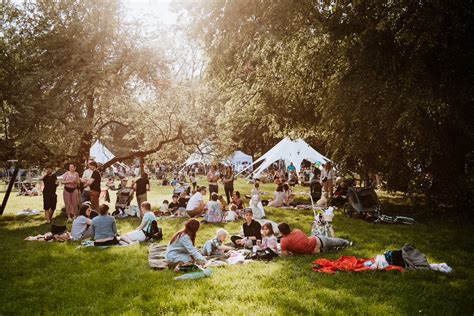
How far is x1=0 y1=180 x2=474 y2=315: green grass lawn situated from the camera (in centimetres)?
552

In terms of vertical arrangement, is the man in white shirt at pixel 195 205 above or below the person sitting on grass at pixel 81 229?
above

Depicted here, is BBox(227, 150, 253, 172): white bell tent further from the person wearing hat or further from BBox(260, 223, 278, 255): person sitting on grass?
BBox(260, 223, 278, 255): person sitting on grass

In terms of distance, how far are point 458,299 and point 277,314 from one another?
9.01 ft

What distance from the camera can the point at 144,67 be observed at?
16.1 meters

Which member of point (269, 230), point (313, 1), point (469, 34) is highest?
point (313, 1)

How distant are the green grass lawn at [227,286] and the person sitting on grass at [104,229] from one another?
1.47 feet

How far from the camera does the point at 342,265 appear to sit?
730 centimetres

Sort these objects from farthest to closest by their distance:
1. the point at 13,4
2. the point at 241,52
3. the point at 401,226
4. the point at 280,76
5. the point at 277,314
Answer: the point at 13,4
the point at 280,76
the point at 401,226
the point at 241,52
the point at 277,314

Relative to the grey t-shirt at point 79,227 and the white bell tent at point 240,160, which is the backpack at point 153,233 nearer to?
the grey t-shirt at point 79,227

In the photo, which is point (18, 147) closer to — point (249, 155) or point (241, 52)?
point (241, 52)

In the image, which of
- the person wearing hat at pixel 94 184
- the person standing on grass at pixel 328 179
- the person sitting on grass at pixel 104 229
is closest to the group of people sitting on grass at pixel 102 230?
the person sitting on grass at pixel 104 229

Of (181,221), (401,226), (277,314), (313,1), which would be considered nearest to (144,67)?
(181,221)

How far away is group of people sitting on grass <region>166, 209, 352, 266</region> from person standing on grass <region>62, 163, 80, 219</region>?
6.67m

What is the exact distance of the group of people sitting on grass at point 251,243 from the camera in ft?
24.9
